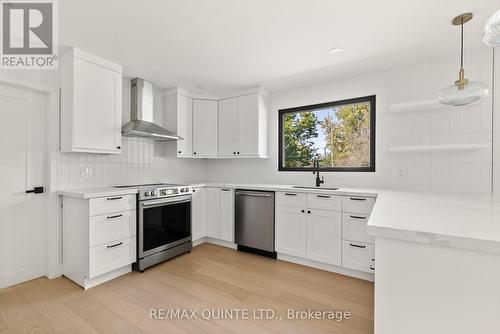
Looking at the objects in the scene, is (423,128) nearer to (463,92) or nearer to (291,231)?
(463,92)

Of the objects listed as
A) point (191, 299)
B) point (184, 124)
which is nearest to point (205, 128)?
point (184, 124)

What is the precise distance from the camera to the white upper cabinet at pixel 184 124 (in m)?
3.53

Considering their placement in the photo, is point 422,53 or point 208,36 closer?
point 208,36

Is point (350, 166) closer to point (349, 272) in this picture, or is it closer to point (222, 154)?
point (349, 272)

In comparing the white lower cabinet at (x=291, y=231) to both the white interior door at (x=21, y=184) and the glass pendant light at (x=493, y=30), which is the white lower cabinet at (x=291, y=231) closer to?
the glass pendant light at (x=493, y=30)

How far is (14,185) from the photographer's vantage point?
230 centimetres

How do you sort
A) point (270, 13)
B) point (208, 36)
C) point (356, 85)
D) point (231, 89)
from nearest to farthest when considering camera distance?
point (270, 13), point (208, 36), point (356, 85), point (231, 89)

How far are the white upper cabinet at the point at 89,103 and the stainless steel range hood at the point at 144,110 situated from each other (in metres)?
0.30

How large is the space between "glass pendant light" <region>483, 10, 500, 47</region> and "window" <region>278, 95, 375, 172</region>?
69.9 inches

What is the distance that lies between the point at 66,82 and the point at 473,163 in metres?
4.40

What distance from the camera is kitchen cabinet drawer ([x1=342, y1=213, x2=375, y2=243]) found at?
2.45m

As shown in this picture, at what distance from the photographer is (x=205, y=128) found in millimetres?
3795

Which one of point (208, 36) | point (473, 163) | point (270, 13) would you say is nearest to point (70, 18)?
point (208, 36)

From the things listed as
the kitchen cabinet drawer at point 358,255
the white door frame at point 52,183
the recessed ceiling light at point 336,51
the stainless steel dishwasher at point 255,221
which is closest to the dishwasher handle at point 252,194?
the stainless steel dishwasher at point 255,221
